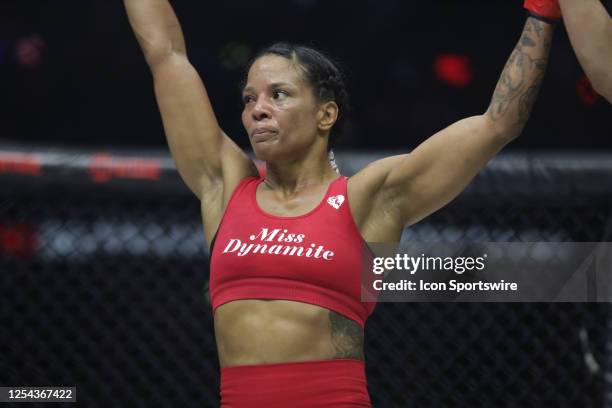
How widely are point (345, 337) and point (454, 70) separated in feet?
9.36

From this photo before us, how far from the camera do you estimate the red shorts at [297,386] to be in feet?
7.04

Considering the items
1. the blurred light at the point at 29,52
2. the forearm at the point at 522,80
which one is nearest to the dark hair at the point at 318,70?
the forearm at the point at 522,80

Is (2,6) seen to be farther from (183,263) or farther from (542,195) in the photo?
(542,195)

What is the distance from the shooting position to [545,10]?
2.07 meters

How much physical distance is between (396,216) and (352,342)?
0.35 m

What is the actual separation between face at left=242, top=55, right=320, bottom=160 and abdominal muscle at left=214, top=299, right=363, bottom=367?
0.43 meters

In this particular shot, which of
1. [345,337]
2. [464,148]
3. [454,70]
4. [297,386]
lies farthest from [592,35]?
[454,70]

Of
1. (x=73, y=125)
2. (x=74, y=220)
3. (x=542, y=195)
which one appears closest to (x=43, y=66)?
(x=73, y=125)

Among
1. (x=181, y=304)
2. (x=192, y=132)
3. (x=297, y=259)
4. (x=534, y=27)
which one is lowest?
(x=181, y=304)

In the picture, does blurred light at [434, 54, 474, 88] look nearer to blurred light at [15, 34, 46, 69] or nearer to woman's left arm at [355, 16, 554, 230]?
blurred light at [15, 34, 46, 69]

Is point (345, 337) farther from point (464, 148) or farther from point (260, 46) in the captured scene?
point (260, 46)

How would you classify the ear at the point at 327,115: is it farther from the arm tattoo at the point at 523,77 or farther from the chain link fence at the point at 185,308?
the arm tattoo at the point at 523,77

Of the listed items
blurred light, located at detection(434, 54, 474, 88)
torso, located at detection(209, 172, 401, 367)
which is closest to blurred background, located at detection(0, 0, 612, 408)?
torso, located at detection(209, 172, 401, 367)

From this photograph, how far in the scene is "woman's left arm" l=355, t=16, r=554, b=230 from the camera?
2.12 m
